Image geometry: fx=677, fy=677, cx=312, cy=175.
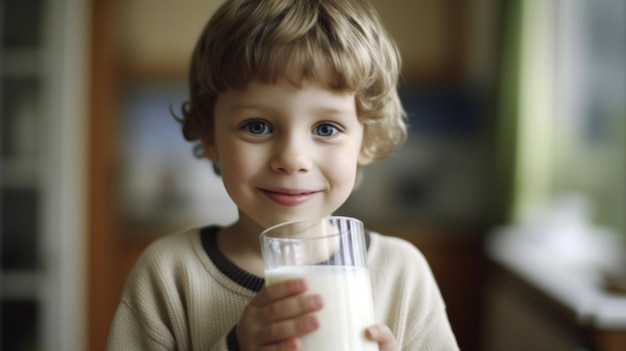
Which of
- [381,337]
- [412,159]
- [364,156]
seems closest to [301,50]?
[364,156]

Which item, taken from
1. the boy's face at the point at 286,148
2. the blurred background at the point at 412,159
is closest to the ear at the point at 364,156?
the boy's face at the point at 286,148

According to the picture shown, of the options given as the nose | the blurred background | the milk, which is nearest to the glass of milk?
the milk

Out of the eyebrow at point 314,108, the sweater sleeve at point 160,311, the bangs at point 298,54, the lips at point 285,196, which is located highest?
the bangs at point 298,54

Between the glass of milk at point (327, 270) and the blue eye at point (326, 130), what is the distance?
17 centimetres

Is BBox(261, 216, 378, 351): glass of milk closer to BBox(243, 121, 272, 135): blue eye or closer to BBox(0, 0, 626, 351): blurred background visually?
BBox(243, 121, 272, 135): blue eye

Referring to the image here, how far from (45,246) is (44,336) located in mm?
452

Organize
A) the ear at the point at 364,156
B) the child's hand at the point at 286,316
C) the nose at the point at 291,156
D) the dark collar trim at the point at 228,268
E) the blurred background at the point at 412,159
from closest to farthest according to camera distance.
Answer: the child's hand at the point at 286,316 < the nose at the point at 291,156 < the dark collar trim at the point at 228,268 < the ear at the point at 364,156 < the blurred background at the point at 412,159

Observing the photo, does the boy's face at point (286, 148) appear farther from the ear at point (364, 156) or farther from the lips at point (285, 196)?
the ear at point (364, 156)

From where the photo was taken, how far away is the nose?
33.8 inches

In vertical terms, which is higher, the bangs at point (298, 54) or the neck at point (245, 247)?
the bangs at point (298, 54)

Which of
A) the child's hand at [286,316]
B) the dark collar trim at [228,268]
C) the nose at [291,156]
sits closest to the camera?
the child's hand at [286,316]

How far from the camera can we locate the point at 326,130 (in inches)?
35.9

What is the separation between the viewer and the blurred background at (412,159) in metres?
2.91

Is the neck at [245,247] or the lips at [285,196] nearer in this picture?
the lips at [285,196]
